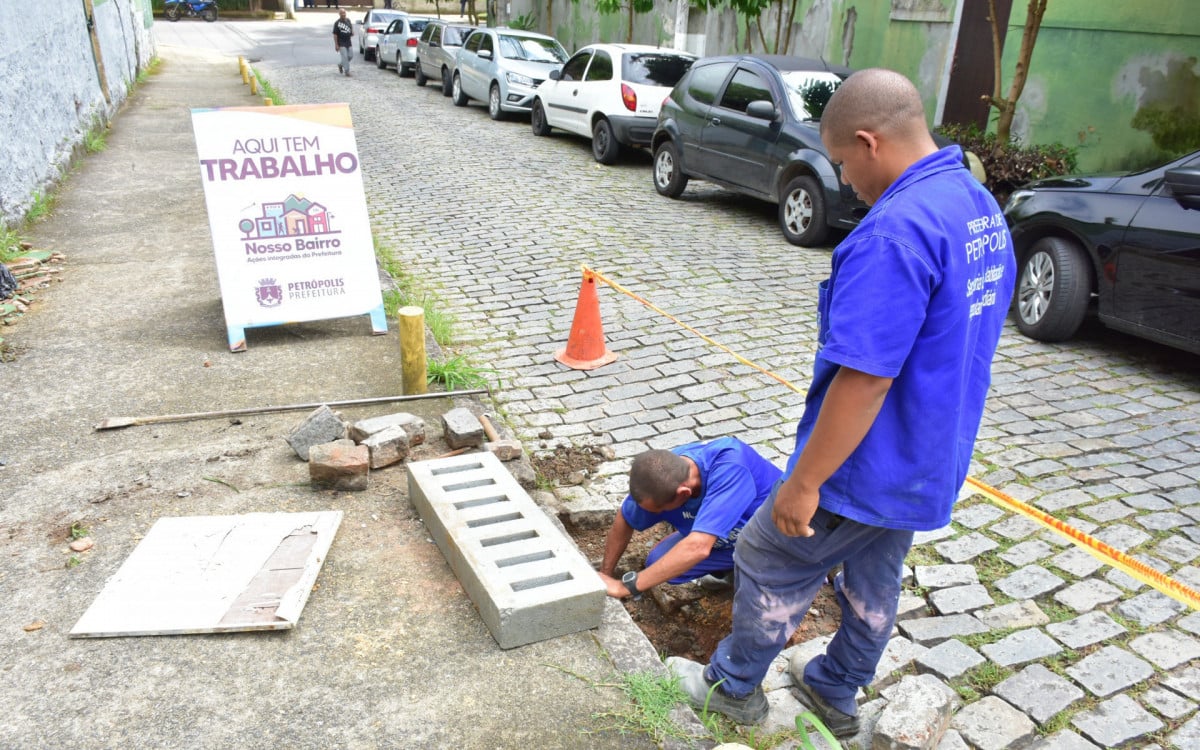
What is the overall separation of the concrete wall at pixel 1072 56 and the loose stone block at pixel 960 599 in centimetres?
842

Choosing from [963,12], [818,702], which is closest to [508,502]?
[818,702]

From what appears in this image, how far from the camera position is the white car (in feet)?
41.5

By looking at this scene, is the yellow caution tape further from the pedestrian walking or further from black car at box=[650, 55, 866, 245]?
the pedestrian walking

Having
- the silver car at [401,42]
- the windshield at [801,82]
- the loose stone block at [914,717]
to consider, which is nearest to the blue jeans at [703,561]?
the loose stone block at [914,717]

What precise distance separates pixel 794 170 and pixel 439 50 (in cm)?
1379

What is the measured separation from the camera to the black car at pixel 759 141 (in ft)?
28.6

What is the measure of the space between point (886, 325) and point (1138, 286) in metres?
4.66

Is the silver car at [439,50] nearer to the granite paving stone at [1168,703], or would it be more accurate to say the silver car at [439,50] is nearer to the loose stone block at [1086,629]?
the loose stone block at [1086,629]

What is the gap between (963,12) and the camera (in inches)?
486

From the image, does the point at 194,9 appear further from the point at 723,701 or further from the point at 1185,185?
the point at 723,701

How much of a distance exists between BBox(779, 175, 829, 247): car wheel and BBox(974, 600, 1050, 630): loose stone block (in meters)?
5.54

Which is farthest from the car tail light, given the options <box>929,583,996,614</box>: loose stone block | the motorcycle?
the motorcycle

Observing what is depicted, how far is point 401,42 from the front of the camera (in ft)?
79.8

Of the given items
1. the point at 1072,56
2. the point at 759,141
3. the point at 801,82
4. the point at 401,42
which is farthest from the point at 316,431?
the point at 401,42
